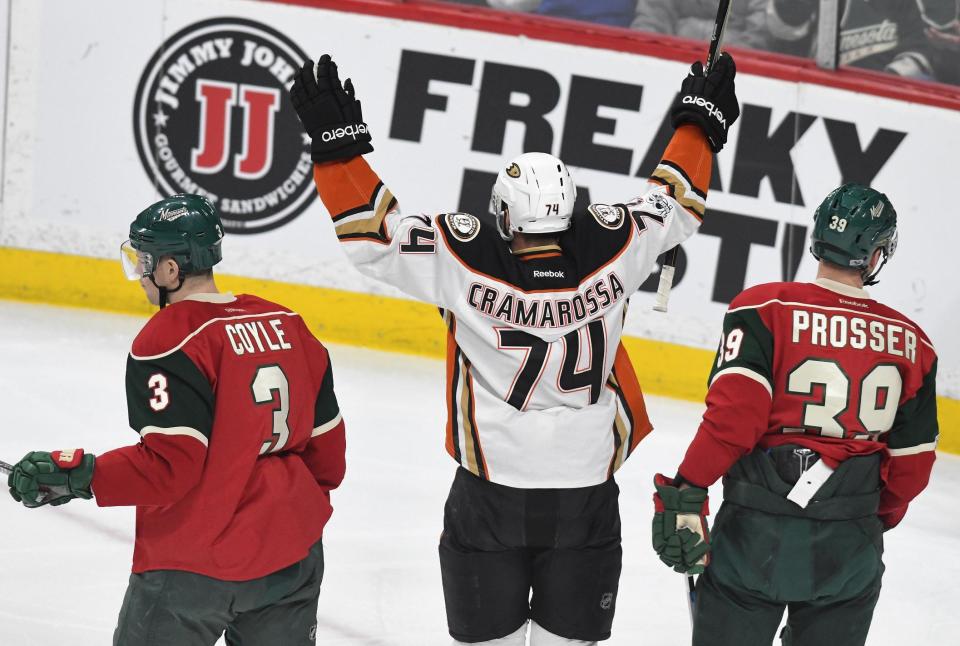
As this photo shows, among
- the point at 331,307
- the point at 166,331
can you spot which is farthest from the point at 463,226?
the point at 331,307

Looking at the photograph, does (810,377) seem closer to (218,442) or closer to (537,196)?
(537,196)

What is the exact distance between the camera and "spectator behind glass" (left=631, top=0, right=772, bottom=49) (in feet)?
19.3

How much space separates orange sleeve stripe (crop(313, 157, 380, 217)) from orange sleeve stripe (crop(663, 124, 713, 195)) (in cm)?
68

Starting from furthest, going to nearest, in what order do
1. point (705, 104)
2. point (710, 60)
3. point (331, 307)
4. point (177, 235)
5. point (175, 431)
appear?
point (331, 307)
point (710, 60)
point (705, 104)
point (177, 235)
point (175, 431)

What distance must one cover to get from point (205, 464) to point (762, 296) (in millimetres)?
1109

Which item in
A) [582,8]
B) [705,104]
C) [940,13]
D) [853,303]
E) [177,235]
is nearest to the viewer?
[177,235]

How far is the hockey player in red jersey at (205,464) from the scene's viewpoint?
2.16 m

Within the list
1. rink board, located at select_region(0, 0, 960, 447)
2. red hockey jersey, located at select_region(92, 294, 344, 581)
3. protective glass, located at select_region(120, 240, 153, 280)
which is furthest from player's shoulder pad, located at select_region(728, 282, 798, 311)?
rink board, located at select_region(0, 0, 960, 447)

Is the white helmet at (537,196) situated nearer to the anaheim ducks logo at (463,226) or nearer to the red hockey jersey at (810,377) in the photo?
the anaheim ducks logo at (463,226)

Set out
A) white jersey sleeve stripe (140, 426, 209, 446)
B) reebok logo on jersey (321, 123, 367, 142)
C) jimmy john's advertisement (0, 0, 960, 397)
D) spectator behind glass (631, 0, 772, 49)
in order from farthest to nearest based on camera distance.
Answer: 1. spectator behind glass (631, 0, 772, 49)
2. jimmy john's advertisement (0, 0, 960, 397)
3. reebok logo on jersey (321, 123, 367, 142)
4. white jersey sleeve stripe (140, 426, 209, 446)

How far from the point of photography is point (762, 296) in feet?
8.14

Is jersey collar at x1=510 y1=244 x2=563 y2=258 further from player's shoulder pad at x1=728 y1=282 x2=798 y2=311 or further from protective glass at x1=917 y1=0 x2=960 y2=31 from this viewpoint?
protective glass at x1=917 y1=0 x2=960 y2=31

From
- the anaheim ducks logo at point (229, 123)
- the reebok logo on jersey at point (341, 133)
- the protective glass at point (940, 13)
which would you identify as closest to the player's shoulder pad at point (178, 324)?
the reebok logo on jersey at point (341, 133)

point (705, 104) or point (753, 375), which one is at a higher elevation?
point (705, 104)
